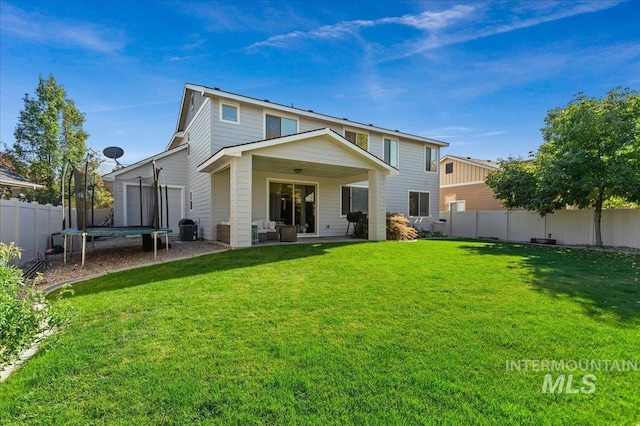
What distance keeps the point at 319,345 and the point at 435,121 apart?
17.7 m

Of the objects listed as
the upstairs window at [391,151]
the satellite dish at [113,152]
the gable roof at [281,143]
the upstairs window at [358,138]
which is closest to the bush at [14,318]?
the gable roof at [281,143]

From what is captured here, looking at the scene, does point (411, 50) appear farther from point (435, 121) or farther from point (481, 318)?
point (481, 318)

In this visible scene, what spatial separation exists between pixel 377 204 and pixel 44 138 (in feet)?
69.3

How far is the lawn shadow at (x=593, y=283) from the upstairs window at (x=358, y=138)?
8690mm

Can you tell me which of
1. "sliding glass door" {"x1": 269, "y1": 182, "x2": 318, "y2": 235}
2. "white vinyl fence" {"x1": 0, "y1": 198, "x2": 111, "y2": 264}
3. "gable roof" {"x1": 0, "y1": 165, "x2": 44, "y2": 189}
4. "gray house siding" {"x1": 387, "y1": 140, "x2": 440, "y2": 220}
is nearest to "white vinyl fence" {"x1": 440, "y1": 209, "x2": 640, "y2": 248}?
"gray house siding" {"x1": 387, "y1": 140, "x2": 440, "y2": 220}

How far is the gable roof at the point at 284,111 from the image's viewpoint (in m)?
10.9

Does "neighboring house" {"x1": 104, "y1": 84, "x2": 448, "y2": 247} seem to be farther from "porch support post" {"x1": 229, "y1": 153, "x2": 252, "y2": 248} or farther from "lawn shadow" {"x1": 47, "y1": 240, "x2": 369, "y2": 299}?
"lawn shadow" {"x1": 47, "y1": 240, "x2": 369, "y2": 299}

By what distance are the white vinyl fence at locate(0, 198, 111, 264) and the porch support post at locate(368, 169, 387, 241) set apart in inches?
399

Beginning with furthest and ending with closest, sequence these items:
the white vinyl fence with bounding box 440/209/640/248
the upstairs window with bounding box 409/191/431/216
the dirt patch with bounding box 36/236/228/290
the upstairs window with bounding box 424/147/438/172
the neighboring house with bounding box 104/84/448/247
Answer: the upstairs window with bounding box 424/147/438/172 → the upstairs window with bounding box 409/191/431/216 → the white vinyl fence with bounding box 440/209/640/248 → the neighboring house with bounding box 104/84/448/247 → the dirt patch with bounding box 36/236/228/290

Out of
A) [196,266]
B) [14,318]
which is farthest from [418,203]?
[14,318]

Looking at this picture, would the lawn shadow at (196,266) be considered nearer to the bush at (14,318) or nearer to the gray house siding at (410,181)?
the bush at (14,318)

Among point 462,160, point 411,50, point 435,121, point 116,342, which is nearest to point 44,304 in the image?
point 116,342

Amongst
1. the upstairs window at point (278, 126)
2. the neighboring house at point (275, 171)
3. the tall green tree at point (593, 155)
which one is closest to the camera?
the neighboring house at point (275, 171)

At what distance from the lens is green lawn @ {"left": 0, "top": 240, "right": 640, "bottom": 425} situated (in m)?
2.14
